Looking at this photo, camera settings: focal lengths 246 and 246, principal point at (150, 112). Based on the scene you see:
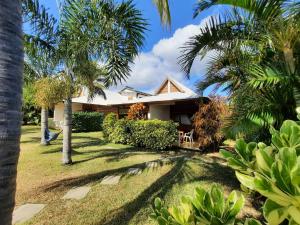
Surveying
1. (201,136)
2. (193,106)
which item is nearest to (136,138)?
(201,136)

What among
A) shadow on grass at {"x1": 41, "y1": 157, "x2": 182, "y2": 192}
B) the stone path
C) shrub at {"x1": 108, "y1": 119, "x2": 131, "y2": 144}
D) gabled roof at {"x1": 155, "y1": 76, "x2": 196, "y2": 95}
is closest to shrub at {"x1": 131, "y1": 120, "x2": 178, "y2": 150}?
shrub at {"x1": 108, "y1": 119, "x2": 131, "y2": 144}

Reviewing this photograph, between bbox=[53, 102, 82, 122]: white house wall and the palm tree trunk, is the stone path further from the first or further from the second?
bbox=[53, 102, 82, 122]: white house wall

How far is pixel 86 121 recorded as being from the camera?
29.3 meters

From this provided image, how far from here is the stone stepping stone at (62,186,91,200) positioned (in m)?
6.82

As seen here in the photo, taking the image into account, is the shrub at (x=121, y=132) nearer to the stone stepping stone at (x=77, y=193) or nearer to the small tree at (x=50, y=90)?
the small tree at (x=50, y=90)

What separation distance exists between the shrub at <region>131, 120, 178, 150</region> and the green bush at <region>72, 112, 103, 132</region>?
14099 millimetres

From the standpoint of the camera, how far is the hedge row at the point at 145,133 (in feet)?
51.4

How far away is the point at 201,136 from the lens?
15742 mm

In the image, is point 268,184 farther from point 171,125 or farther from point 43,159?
point 171,125

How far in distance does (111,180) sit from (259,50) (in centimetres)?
594

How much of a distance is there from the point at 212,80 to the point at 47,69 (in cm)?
654

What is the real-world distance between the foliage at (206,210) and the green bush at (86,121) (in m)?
28.4

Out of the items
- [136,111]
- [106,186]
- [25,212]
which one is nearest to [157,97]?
[136,111]

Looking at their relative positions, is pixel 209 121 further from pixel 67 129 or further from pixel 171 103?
pixel 67 129
